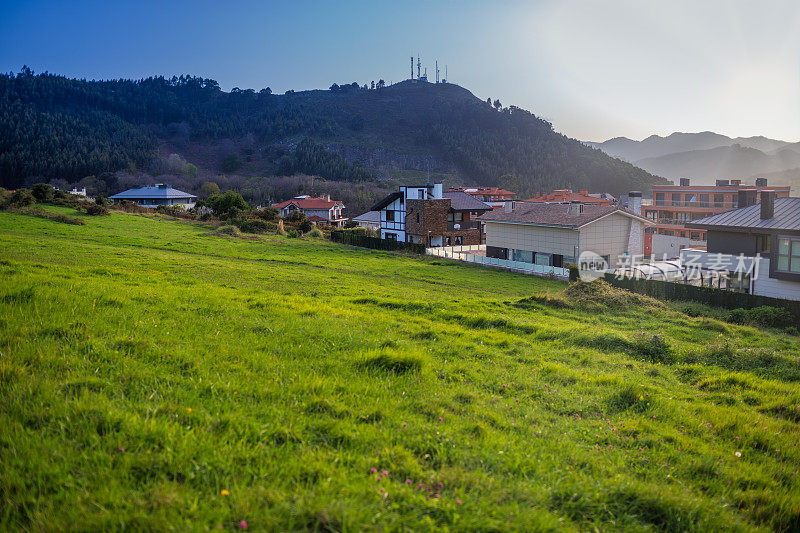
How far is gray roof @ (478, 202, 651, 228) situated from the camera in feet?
148

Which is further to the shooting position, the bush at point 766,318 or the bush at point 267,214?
the bush at point 267,214

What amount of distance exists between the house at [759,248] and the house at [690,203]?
35.7 metres

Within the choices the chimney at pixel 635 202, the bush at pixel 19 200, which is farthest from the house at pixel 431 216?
the bush at pixel 19 200

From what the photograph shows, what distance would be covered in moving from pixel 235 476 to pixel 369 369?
3.46 m

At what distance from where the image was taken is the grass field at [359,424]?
153 inches

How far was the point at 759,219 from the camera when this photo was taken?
1165 inches

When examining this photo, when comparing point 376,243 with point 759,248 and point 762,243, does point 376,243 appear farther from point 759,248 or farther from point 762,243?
point 762,243

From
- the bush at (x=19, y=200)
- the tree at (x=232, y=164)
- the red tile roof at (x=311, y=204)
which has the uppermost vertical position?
the tree at (x=232, y=164)

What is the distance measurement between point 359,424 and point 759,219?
32738mm

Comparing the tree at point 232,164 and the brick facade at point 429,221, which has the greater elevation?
the tree at point 232,164

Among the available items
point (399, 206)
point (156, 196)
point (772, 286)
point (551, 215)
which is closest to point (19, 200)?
point (399, 206)

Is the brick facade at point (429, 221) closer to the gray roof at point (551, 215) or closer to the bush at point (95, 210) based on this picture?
the gray roof at point (551, 215)

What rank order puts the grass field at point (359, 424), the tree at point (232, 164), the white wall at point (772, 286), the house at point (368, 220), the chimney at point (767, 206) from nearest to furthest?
the grass field at point (359, 424)
the white wall at point (772, 286)
the chimney at point (767, 206)
the house at point (368, 220)
the tree at point (232, 164)

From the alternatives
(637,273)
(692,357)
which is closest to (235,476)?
(692,357)
